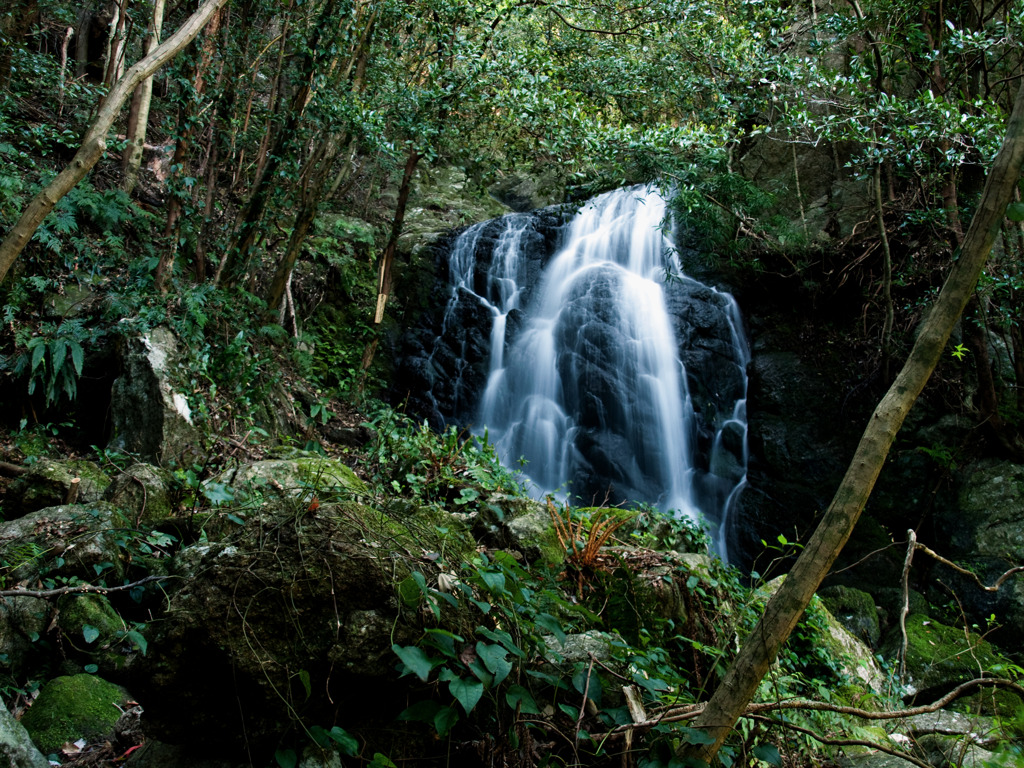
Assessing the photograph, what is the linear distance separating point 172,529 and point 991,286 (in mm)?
8901

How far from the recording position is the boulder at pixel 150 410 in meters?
4.82

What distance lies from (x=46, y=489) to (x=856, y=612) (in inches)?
294

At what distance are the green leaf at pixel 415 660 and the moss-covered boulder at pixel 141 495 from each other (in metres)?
2.50

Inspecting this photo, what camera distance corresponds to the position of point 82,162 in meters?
3.26

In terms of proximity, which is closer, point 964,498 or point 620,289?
point 964,498

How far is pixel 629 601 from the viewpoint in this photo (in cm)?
330

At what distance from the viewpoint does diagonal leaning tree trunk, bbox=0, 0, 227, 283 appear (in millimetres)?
3129

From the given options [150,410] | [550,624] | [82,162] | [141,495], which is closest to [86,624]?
[141,495]

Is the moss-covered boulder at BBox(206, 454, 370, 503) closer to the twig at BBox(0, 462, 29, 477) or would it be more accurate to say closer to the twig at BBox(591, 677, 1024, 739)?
the twig at BBox(0, 462, 29, 477)

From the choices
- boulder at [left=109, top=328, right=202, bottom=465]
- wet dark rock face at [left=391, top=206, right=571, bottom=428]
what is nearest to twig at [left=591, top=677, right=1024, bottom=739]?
boulder at [left=109, top=328, right=202, bottom=465]

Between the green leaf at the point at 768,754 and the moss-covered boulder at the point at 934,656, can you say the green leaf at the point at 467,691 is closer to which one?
the green leaf at the point at 768,754

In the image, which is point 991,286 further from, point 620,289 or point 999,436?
point 620,289

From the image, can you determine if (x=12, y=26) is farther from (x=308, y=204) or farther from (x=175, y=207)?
(x=308, y=204)

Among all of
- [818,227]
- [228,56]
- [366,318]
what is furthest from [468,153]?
[818,227]
